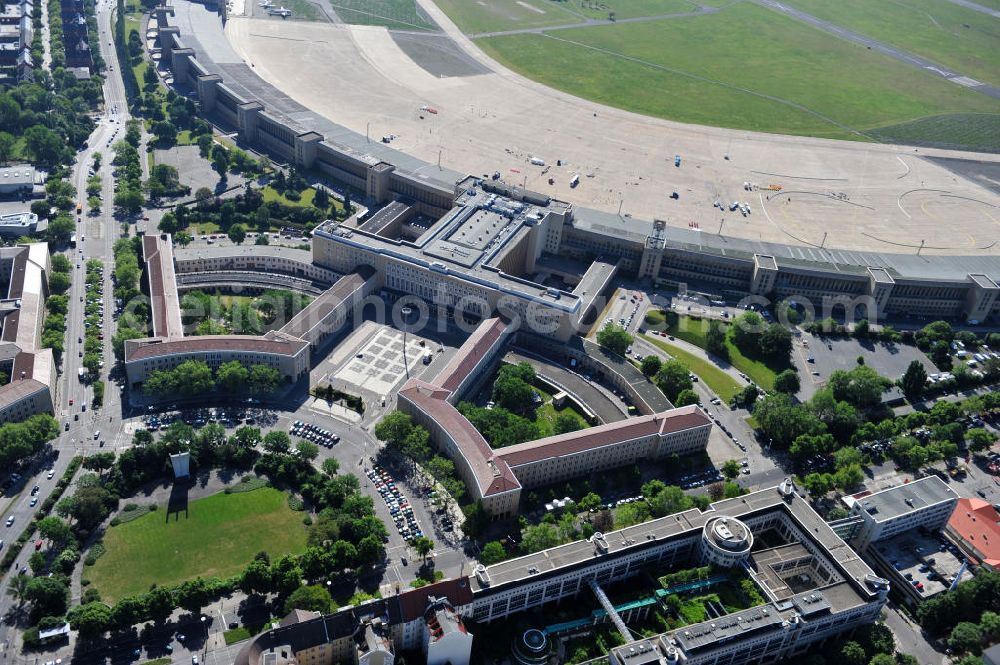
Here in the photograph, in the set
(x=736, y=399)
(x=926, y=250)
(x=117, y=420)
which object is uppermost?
(x=926, y=250)

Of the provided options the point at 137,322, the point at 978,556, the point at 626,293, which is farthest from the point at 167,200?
the point at 978,556

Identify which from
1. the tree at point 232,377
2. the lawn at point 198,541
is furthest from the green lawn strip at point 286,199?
the lawn at point 198,541

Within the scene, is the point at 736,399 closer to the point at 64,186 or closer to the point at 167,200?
the point at 167,200

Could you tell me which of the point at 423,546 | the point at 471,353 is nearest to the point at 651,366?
the point at 471,353

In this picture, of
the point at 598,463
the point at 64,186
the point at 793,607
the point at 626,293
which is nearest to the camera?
the point at 793,607

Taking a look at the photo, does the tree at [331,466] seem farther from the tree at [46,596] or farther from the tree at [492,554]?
the tree at [46,596]

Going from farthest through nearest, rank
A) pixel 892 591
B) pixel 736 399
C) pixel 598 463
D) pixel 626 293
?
1. pixel 626 293
2. pixel 736 399
3. pixel 598 463
4. pixel 892 591

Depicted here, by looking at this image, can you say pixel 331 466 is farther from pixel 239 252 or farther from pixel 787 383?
pixel 787 383
